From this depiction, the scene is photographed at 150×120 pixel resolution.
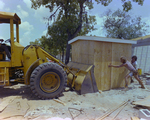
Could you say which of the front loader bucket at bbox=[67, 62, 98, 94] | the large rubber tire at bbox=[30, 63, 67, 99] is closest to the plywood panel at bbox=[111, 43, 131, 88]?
the front loader bucket at bbox=[67, 62, 98, 94]

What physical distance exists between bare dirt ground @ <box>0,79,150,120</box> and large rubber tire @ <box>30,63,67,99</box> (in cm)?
26

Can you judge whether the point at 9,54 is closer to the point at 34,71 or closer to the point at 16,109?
the point at 34,71

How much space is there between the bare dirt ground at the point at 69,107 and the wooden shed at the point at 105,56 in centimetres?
88

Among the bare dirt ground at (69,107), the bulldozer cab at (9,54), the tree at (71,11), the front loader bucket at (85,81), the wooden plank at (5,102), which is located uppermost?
the tree at (71,11)

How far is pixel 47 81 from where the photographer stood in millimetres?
4750

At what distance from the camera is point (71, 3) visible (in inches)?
506

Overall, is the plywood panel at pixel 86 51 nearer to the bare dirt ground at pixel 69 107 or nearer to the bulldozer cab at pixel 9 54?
the bare dirt ground at pixel 69 107

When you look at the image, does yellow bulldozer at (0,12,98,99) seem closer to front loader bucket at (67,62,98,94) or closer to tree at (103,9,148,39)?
front loader bucket at (67,62,98,94)

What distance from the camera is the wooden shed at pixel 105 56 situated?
5609mm

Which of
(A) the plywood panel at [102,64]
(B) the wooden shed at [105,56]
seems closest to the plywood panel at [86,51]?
(B) the wooden shed at [105,56]

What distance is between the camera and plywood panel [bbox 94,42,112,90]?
5.63 m

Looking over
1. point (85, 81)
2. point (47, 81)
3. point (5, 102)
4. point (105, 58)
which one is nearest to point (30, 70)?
point (47, 81)

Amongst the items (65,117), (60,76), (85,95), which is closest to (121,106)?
(85,95)

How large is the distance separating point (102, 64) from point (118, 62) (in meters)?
0.85
